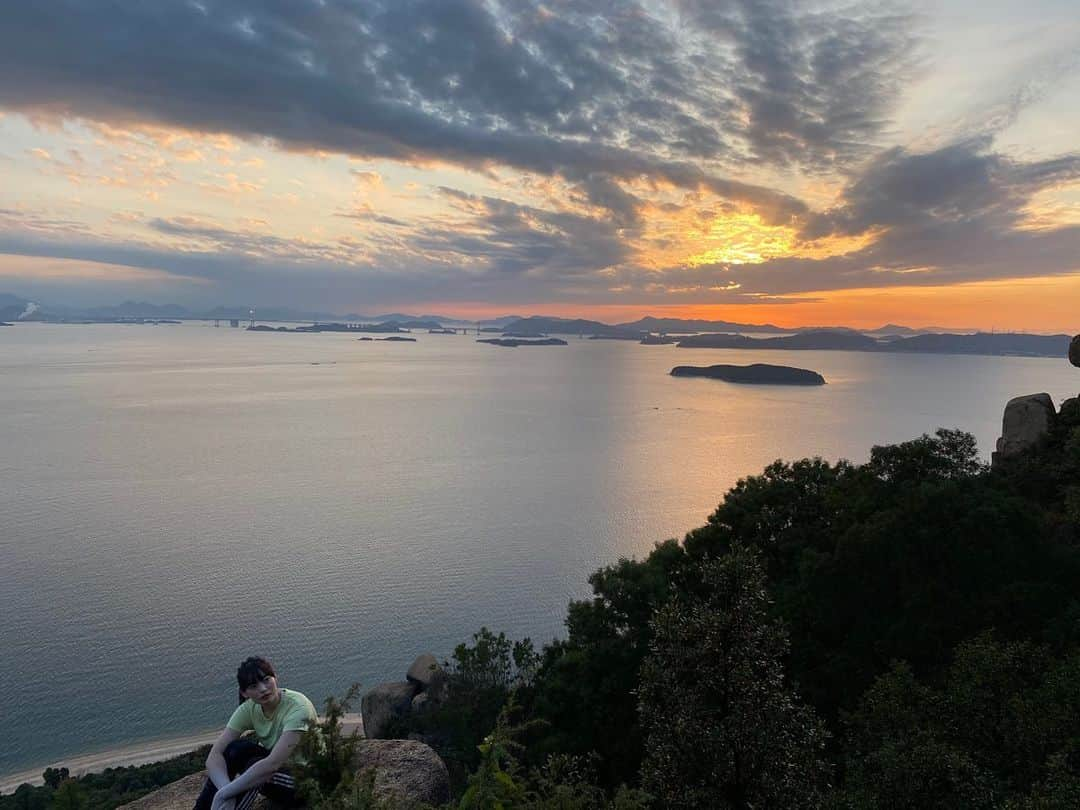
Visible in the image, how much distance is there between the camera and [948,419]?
133 m

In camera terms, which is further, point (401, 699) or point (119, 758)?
point (119, 758)

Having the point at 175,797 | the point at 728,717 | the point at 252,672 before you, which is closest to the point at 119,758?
the point at 175,797

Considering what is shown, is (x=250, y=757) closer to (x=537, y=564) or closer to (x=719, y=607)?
(x=719, y=607)

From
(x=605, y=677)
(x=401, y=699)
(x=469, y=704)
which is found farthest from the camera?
(x=401, y=699)

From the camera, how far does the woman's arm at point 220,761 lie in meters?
7.93

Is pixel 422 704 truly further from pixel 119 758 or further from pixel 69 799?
pixel 119 758

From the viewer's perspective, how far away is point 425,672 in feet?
120

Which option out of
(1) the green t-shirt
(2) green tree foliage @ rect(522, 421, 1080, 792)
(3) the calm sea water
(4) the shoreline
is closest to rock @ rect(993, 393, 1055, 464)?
(2) green tree foliage @ rect(522, 421, 1080, 792)

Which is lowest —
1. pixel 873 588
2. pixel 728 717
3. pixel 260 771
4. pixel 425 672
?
pixel 425 672

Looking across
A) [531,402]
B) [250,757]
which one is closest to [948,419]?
[531,402]

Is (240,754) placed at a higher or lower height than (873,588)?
higher

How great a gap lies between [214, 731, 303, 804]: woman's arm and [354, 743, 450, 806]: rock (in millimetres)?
1214

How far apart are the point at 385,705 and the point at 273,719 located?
30.2 metres

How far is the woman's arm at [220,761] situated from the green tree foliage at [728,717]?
8538 mm
